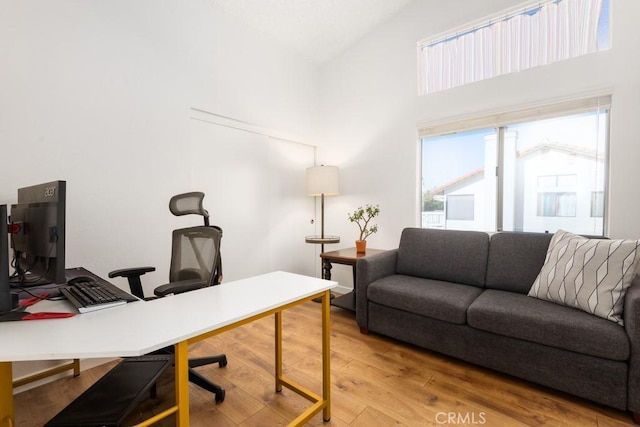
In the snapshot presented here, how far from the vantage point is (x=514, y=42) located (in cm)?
266

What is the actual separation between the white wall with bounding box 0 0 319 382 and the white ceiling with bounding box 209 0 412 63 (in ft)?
0.52

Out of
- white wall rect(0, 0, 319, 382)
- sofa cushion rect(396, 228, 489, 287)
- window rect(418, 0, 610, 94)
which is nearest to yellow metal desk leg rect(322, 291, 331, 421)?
sofa cushion rect(396, 228, 489, 287)

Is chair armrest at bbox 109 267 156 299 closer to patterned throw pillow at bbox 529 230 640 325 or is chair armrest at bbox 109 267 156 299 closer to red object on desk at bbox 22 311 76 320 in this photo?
red object on desk at bbox 22 311 76 320

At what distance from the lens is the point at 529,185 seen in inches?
104

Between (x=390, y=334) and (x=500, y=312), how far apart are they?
34.0 inches

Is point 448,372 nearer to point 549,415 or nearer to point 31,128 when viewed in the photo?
point 549,415

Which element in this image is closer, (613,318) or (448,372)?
(613,318)

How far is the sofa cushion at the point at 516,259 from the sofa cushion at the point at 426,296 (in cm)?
20

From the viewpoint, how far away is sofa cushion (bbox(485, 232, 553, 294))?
2.18m

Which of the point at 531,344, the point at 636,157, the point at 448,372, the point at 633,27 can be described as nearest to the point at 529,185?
the point at 636,157

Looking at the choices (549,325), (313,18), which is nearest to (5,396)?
(549,325)

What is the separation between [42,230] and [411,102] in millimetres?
3252

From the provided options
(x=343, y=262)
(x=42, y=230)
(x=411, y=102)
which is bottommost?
(x=343, y=262)

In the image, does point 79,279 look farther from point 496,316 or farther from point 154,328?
point 496,316
